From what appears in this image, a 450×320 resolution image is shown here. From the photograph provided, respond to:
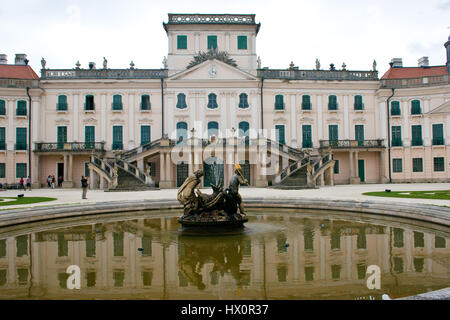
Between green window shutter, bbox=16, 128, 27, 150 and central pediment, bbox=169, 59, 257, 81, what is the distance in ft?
53.2

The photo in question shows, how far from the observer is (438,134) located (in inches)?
1446

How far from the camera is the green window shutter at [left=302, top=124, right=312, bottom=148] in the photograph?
37.1 metres

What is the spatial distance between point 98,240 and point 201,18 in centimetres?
3261

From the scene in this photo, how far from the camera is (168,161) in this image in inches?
1249

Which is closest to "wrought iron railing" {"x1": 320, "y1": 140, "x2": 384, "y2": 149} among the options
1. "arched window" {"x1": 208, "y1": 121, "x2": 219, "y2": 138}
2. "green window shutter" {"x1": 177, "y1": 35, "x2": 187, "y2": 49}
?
"arched window" {"x1": 208, "y1": 121, "x2": 219, "y2": 138}

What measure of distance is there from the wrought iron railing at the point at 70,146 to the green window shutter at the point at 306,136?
69.2ft

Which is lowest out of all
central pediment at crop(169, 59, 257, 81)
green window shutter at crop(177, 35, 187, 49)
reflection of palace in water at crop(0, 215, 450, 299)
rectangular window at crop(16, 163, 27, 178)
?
reflection of palace in water at crop(0, 215, 450, 299)

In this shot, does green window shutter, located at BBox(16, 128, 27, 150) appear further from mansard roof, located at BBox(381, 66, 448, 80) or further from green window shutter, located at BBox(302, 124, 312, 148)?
mansard roof, located at BBox(381, 66, 448, 80)

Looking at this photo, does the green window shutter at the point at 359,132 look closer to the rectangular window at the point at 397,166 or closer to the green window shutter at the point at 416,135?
the rectangular window at the point at 397,166

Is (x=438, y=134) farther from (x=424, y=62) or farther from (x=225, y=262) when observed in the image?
(x=225, y=262)

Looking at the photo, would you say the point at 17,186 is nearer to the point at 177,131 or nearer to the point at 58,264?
the point at 177,131

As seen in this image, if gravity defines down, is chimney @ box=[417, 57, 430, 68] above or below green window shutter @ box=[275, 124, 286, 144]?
above

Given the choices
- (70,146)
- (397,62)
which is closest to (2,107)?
(70,146)

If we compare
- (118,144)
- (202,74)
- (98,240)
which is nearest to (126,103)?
(118,144)
